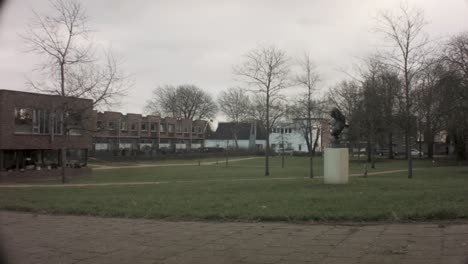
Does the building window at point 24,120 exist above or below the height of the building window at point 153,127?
below

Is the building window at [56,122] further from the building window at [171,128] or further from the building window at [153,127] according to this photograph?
the building window at [171,128]

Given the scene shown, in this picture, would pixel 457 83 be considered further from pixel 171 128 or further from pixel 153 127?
pixel 171 128

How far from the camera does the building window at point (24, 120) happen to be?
39.6 metres

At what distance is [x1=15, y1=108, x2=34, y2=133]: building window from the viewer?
130 ft

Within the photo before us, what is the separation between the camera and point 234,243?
773cm

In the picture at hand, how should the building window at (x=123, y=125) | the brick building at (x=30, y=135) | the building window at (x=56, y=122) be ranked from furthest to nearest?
the building window at (x=123, y=125) → the brick building at (x=30, y=135) → the building window at (x=56, y=122)

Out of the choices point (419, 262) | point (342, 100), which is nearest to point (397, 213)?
point (419, 262)

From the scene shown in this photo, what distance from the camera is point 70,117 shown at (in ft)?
107

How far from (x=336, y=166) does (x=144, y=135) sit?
257ft

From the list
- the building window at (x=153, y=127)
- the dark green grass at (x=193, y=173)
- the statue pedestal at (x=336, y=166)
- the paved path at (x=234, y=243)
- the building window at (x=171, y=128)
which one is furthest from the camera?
the building window at (x=171, y=128)

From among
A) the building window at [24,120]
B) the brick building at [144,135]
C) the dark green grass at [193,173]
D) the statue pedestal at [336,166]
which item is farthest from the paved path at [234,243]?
the brick building at [144,135]

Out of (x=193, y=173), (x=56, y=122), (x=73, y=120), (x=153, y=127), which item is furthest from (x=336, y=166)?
(x=153, y=127)

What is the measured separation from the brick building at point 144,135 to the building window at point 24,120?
103ft

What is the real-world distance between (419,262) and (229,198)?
7705mm
